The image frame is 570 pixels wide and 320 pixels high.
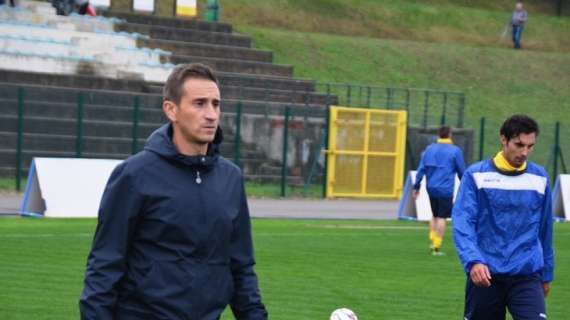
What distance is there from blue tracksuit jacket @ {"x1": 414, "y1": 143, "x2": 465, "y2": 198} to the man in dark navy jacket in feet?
46.3

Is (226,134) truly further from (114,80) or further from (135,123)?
(114,80)

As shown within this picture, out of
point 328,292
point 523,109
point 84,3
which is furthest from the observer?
point 523,109

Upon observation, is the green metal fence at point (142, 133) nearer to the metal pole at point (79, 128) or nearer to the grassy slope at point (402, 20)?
the metal pole at point (79, 128)

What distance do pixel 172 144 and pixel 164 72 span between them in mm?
30715

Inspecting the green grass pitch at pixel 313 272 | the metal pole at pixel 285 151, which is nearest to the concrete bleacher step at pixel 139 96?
the metal pole at pixel 285 151

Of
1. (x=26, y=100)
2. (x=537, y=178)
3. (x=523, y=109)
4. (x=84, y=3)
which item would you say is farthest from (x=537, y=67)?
(x=537, y=178)

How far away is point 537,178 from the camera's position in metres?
8.71

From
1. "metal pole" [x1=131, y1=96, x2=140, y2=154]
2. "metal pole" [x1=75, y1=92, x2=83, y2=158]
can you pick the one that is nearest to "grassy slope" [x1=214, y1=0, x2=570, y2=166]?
"metal pole" [x1=131, y1=96, x2=140, y2=154]

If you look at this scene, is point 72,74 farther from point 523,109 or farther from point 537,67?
point 537,67

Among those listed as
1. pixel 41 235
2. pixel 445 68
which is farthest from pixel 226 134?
pixel 445 68

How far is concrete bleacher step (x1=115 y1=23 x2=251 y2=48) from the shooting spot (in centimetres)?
3919

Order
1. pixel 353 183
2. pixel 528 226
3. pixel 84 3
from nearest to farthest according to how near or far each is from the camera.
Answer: pixel 528 226
pixel 353 183
pixel 84 3

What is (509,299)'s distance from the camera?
864 cm

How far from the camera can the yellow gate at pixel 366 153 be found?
33.2 m
